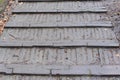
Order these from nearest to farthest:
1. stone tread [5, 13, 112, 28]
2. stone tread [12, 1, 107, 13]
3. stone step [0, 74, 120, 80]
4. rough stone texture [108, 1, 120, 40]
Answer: stone step [0, 74, 120, 80], rough stone texture [108, 1, 120, 40], stone tread [5, 13, 112, 28], stone tread [12, 1, 107, 13]

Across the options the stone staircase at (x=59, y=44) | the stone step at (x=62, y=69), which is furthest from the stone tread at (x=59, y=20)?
the stone step at (x=62, y=69)

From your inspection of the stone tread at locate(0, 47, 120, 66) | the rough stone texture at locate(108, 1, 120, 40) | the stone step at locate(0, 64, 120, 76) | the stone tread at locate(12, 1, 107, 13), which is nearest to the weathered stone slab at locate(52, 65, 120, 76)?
the stone step at locate(0, 64, 120, 76)

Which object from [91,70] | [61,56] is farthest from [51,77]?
[91,70]

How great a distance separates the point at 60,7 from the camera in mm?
5898

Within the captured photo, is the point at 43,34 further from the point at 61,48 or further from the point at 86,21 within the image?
the point at 86,21

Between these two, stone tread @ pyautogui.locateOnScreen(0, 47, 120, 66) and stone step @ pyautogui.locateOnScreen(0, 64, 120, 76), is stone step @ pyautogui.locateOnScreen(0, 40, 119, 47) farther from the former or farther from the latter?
stone step @ pyautogui.locateOnScreen(0, 64, 120, 76)

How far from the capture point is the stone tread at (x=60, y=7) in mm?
5711

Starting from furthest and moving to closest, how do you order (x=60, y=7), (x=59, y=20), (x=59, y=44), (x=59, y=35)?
(x=60, y=7), (x=59, y=20), (x=59, y=35), (x=59, y=44)

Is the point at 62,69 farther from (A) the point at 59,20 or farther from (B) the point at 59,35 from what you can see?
(A) the point at 59,20

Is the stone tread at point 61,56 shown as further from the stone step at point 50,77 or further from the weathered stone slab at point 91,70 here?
the stone step at point 50,77

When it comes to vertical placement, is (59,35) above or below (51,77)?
above

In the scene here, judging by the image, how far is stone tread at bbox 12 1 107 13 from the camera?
5711mm

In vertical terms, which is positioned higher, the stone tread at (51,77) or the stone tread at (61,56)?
the stone tread at (61,56)

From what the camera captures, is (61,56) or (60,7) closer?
(61,56)
